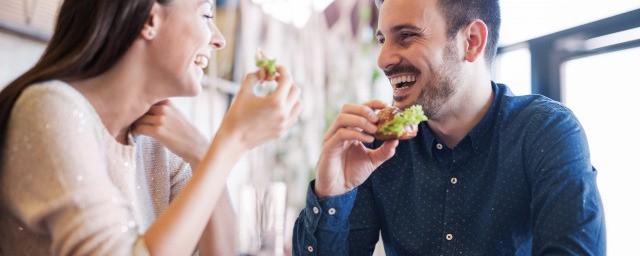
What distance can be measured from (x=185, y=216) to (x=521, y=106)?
132 centimetres

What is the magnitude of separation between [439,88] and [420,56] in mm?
140

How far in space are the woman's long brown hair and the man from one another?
2.36ft

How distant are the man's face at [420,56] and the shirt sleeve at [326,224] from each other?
1.44ft

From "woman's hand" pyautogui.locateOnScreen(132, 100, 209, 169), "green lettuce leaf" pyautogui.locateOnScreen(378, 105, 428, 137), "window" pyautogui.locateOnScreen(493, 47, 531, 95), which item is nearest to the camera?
"woman's hand" pyautogui.locateOnScreen(132, 100, 209, 169)

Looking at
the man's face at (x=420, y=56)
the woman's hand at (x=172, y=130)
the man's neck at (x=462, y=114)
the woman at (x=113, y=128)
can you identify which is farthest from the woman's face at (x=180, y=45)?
the man's neck at (x=462, y=114)

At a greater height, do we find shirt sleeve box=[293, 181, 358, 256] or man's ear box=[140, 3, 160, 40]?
man's ear box=[140, 3, 160, 40]

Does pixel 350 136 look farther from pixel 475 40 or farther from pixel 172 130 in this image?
pixel 475 40

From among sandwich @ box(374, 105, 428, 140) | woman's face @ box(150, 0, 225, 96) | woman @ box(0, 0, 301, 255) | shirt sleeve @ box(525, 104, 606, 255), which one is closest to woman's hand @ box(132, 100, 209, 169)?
woman @ box(0, 0, 301, 255)

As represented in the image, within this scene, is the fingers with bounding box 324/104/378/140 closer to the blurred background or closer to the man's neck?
the man's neck

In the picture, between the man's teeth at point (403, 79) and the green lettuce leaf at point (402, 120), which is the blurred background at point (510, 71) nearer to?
the man's teeth at point (403, 79)

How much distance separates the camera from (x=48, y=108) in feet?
3.76

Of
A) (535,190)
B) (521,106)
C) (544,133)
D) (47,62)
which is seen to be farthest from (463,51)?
(47,62)

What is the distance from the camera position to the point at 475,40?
2086 mm

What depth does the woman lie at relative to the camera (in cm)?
109
